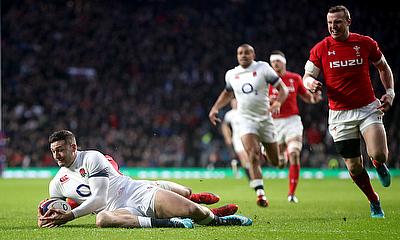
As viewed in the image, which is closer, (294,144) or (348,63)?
(348,63)

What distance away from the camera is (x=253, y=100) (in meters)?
12.6

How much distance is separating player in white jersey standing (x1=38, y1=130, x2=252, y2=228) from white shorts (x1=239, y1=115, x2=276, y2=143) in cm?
427

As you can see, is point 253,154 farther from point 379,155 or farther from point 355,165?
point 379,155

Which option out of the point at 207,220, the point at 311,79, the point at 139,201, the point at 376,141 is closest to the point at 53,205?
the point at 139,201

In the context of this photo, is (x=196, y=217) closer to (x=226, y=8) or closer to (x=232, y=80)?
(x=232, y=80)

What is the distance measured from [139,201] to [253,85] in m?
4.72

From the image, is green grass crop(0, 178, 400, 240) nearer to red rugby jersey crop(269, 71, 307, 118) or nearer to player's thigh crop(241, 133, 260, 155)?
player's thigh crop(241, 133, 260, 155)

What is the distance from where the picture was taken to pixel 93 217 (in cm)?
1073

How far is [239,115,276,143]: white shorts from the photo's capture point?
1258 cm

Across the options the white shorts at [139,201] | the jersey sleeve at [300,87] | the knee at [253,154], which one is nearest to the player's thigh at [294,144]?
the jersey sleeve at [300,87]

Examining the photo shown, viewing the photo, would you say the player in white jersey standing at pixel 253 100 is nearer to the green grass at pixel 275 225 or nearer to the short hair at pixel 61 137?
the green grass at pixel 275 225

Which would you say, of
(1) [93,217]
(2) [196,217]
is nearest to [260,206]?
(1) [93,217]

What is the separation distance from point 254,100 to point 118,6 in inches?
1022

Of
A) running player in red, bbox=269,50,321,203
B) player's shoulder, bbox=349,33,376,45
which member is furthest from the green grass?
player's shoulder, bbox=349,33,376,45
